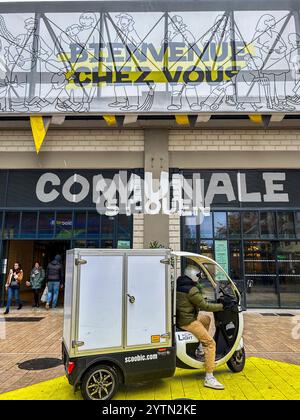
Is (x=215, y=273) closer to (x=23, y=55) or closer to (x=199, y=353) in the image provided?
(x=199, y=353)

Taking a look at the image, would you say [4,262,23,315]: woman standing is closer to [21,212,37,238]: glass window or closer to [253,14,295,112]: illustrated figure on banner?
[21,212,37,238]: glass window

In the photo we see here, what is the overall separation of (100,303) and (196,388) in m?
1.91

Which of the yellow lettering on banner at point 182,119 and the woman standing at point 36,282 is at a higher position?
the yellow lettering on banner at point 182,119

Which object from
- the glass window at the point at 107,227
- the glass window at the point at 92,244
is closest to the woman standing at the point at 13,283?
the glass window at the point at 92,244

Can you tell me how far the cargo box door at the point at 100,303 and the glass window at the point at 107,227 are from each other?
797cm

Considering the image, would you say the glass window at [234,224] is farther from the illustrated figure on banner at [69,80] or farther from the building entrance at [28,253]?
the illustrated figure on banner at [69,80]

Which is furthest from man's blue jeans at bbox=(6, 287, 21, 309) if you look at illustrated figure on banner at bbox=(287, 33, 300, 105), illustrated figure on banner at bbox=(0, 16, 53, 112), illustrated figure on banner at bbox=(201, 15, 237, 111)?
illustrated figure on banner at bbox=(287, 33, 300, 105)

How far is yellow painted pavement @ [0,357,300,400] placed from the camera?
4422mm

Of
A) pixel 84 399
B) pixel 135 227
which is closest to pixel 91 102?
pixel 135 227

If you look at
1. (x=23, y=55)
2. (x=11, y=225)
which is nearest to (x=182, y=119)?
(x=23, y=55)

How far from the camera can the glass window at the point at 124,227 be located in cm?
1242

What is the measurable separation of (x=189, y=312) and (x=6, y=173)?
10809mm

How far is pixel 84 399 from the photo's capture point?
13.9ft
